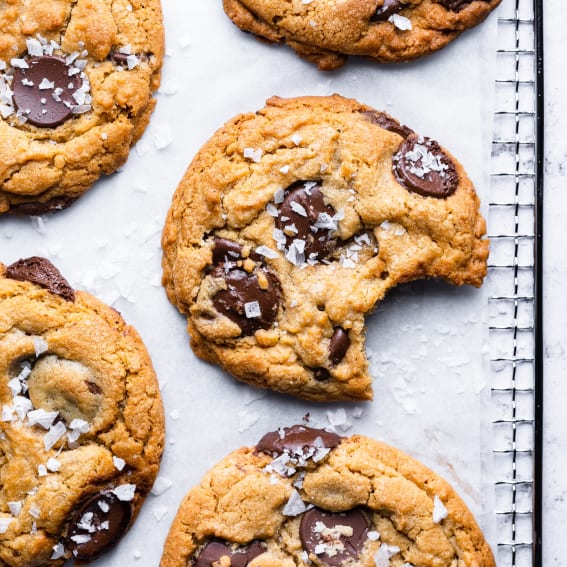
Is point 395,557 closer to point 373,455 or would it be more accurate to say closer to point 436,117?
point 373,455

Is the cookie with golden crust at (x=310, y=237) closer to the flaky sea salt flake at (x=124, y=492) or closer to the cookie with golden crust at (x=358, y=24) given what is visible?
the cookie with golden crust at (x=358, y=24)

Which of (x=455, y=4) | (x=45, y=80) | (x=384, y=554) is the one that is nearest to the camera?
(x=384, y=554)

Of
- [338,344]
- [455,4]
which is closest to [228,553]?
[338,344]

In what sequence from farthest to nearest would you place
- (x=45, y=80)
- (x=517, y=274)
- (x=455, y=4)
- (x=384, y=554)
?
1. (x=517, y=274)
2. (x=455, y=4)
3. (x=45, y=80)
4. (x=384, y=554)

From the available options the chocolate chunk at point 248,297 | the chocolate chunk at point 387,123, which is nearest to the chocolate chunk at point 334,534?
the chocolate chunk at point 248,297

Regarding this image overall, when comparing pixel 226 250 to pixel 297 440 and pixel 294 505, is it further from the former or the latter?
pixel 294 505

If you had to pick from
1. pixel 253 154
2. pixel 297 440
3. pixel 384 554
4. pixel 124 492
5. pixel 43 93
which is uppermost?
pixel 43 93

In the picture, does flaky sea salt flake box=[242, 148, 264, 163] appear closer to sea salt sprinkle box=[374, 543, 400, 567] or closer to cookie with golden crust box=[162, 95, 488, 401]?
cookie with golden crust box=[162, 95, 488, 401]

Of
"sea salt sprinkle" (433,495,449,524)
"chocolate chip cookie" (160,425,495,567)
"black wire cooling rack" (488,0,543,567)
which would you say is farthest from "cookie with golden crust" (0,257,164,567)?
"black wire cooling rack" (488,0,543,567)
